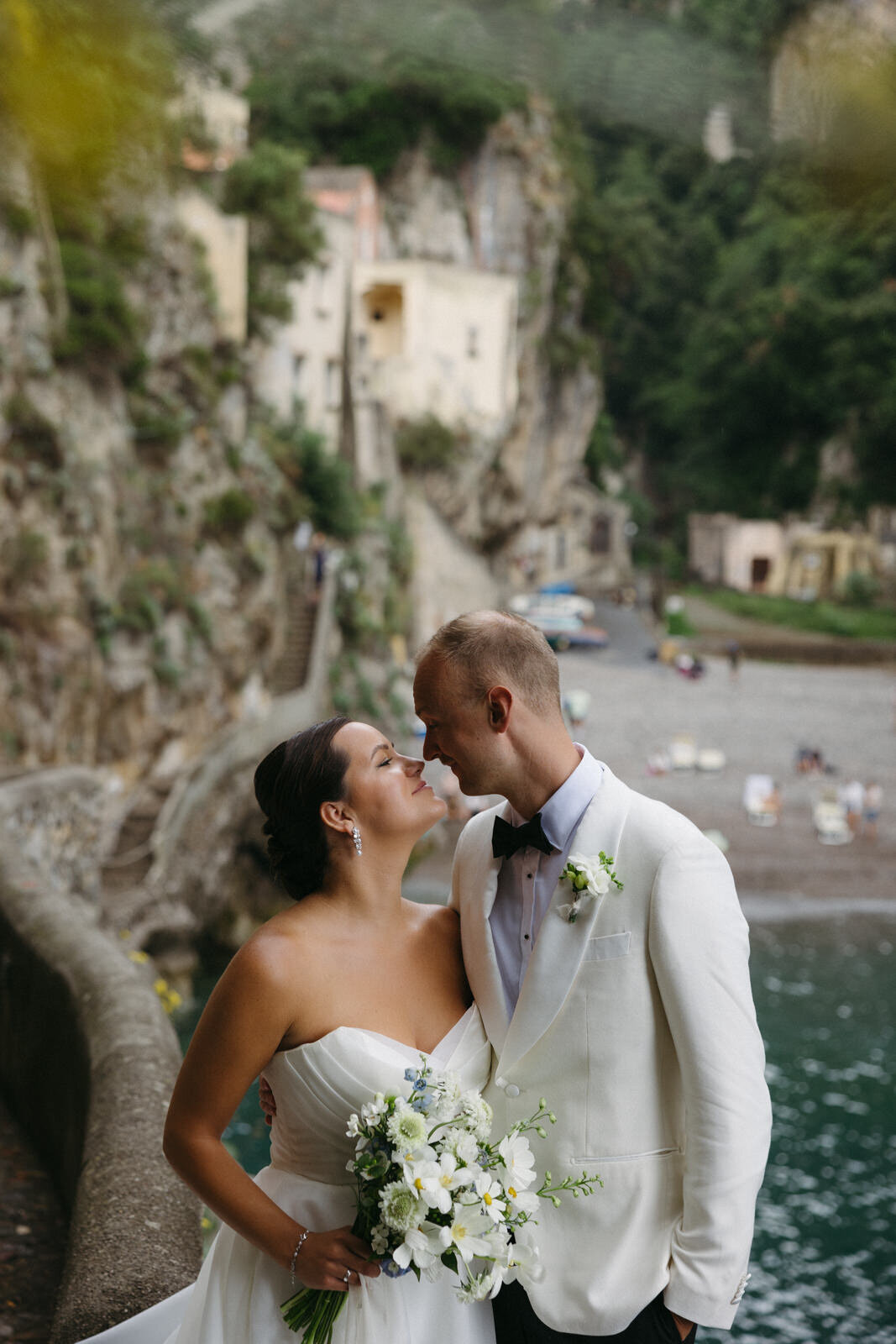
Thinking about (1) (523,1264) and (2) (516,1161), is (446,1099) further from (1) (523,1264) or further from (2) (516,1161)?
(1) (523,1264)

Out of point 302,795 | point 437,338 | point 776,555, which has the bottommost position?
point 776,555

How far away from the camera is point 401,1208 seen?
1888 millimetres

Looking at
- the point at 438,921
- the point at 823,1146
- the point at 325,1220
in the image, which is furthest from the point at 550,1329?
the point at 823,1146

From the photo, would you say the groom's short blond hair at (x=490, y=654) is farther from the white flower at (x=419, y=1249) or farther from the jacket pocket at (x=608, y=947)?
the white flower at (x=419, y=1249)

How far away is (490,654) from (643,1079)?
2.29 feet

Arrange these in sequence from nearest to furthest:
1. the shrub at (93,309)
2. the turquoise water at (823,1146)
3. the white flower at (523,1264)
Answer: the white flower at (523,1264) < the turquoise water at (823,1146) < the shrub at (93,309)

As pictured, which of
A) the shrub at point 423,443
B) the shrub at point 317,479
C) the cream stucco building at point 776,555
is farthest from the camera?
the cream stucco building at point 776,555

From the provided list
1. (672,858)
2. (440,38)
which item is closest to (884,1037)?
(672,858)

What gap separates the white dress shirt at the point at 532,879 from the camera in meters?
2.14

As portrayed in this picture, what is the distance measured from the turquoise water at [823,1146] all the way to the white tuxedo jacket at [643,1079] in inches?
339

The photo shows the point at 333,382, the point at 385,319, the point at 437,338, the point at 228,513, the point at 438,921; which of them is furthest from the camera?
the point at 385,319

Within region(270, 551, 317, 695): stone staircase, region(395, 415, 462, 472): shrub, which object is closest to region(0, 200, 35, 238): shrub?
region(270, 551, 317, 695): stone staircase

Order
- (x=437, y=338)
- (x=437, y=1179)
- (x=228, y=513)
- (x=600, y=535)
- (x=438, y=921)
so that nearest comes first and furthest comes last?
(x=437, y=1179) < (x=438, y=921) < (x=228, y=513) < (x=437, y=338) < (x=600, y=535)

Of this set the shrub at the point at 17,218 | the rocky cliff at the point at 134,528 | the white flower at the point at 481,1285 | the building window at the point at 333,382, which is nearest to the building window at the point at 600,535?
the building window at the point at 333,382
